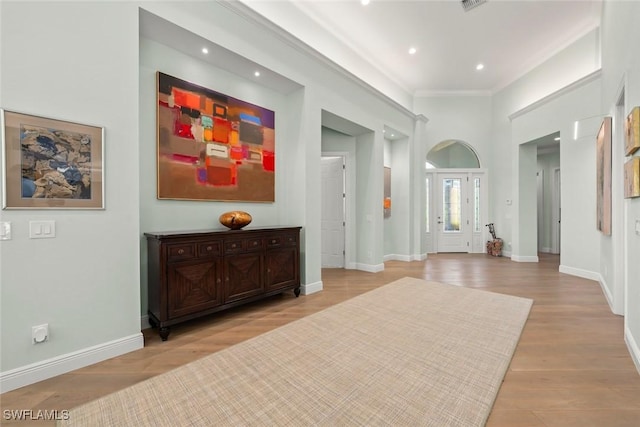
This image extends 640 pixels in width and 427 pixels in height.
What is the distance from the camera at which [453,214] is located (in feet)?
25.8

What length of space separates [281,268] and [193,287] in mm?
1192

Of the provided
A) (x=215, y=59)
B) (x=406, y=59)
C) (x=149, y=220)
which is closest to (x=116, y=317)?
(x=149, y=220)

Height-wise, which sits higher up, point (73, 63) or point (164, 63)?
point (164, 63)

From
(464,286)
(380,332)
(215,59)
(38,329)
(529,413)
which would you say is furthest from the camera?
(464,286)

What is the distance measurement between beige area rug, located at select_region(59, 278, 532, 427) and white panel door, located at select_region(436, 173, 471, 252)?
5.04 m

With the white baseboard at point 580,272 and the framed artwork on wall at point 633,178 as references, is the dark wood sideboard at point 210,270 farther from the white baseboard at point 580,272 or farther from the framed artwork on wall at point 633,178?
the white baseboard at point 580,272

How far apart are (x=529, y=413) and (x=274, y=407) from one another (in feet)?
4.91

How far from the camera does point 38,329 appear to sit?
199 centimetres

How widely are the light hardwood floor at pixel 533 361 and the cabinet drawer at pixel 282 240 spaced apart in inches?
30.4

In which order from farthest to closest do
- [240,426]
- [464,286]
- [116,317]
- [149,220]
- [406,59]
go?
[406,59]
[464,286]
[149,220]
[116,317]
[240,426]

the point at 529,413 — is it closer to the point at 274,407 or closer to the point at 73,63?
the point at 274,407

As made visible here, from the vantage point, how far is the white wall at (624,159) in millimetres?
2254

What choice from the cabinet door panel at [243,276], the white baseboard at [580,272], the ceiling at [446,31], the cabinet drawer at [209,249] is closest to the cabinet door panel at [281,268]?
the cabinet door panel at [243,276]

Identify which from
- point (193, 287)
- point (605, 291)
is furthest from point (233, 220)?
point (605, 291)
